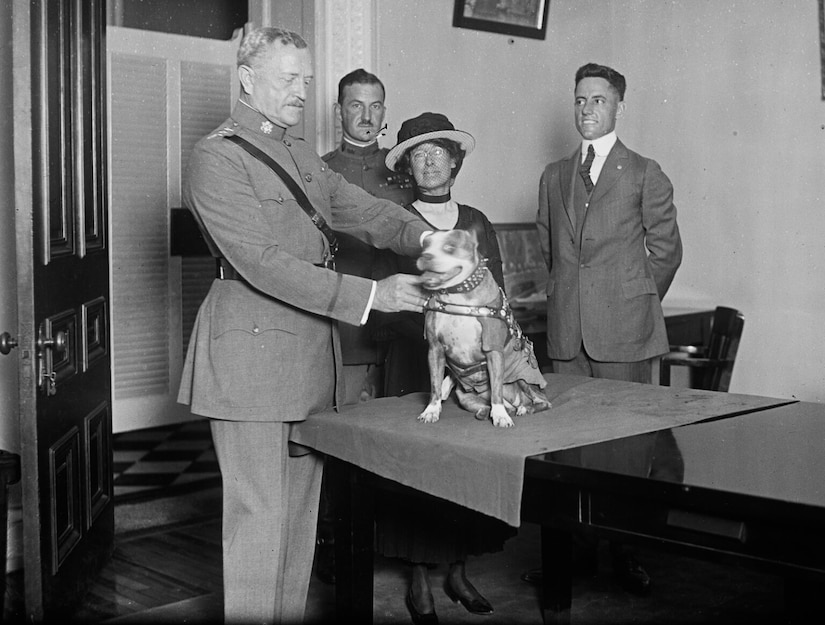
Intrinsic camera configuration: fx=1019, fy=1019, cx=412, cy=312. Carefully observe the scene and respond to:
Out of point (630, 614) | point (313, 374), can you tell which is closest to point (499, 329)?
point (313, 374)

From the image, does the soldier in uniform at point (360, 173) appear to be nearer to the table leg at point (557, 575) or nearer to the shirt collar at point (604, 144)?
the shirt collar at point (604, 144)

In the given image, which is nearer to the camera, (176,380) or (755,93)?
(755,93)

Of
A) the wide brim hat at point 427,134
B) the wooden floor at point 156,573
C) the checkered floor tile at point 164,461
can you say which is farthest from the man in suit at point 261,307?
the checkered floor tile at point 164,461

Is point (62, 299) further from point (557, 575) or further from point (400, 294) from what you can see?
point (557, 575)

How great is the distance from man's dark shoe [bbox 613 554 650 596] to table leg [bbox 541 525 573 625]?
1.92 ft

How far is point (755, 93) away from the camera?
564cm

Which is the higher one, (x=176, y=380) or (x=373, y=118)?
(x=373, y=118)

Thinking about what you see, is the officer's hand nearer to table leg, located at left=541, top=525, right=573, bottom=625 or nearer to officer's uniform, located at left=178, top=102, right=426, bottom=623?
officer's uniform, located at left=178, top=102, right=426, bottom=623

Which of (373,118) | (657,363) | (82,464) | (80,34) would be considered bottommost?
(82,464)

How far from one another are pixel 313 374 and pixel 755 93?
3679mm

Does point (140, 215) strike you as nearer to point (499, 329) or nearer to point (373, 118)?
point (373, 118)

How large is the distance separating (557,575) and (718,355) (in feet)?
6.04

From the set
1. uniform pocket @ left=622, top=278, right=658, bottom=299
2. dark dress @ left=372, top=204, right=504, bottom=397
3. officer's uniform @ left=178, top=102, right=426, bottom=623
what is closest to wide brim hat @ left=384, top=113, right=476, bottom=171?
dark dress @ left=372, top=204, right=504, bottom=397

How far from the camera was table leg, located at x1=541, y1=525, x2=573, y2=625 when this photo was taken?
3.40 m
